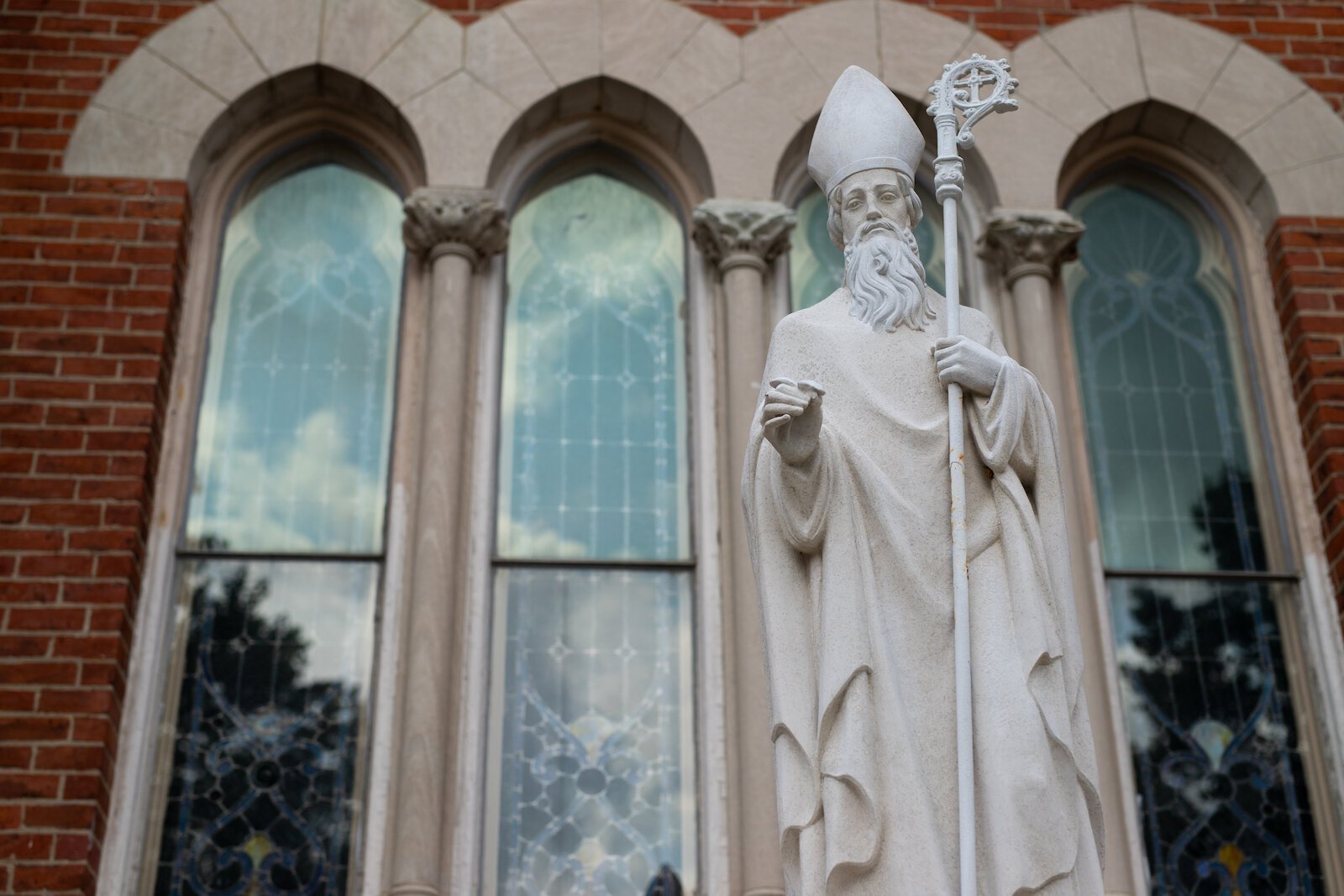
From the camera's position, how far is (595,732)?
659cm

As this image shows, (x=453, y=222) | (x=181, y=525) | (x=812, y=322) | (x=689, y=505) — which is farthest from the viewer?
(x=453, y=222)

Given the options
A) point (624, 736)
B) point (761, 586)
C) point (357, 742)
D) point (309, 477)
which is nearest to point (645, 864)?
point (624, 736)

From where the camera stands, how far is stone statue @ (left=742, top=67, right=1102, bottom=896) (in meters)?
3.77

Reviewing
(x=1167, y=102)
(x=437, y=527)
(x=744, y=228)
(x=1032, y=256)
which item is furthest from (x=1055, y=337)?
(x=437, y=527)

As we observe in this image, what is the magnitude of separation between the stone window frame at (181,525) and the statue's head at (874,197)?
2.71m

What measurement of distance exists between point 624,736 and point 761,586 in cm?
249

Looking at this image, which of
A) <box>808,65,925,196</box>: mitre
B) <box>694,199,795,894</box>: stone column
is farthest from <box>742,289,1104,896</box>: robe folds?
<box>694,199,795,894</box>: stone column

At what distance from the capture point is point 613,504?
701 cm

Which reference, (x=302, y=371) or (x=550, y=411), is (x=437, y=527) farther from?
(x=302, y=371)

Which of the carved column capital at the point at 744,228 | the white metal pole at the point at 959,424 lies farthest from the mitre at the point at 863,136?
the carved column capital at the point at 744,228

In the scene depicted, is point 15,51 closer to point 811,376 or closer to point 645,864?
point 645,864

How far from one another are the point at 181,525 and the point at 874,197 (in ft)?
11.0

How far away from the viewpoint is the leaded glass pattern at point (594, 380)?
697cm

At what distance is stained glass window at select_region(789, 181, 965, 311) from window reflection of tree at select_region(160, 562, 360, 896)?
7.83 ft
